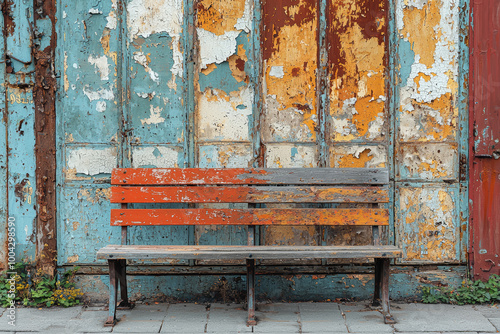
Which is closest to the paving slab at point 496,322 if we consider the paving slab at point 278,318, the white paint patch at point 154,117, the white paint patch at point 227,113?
the paving slab at point 278,318

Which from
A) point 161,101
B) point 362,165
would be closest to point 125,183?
point 161,101

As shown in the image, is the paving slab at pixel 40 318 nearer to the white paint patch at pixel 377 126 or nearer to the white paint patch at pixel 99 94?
the white paint patch at pixel 99 94

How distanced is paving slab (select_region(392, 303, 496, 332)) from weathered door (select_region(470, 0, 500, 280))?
0.46 meters

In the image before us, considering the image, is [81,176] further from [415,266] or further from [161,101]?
[415,266]

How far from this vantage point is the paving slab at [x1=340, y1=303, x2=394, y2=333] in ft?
10.4

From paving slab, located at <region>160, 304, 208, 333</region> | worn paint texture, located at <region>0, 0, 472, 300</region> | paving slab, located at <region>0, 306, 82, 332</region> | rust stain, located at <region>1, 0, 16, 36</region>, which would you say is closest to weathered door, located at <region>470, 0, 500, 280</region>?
worn paint texture, located at <region>0, 0, 472, 300</region>

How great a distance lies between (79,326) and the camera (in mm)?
3258

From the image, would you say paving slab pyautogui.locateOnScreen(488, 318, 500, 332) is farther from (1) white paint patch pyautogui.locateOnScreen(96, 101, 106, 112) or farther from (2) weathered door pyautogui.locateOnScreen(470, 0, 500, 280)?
(1) white paint patch pyautogui.locateOnScreen(96, 101, 106, 112)

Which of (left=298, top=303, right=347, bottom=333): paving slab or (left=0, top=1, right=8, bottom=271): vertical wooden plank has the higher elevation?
(left=0, top=1, right=8, bottom=271): vertical wooden plank

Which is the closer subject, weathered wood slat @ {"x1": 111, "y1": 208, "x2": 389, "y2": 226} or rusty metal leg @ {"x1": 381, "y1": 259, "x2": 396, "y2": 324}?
rusty metal leg @ {"x1": 381, "y1": 259, "x2": 396, "y2": 324}

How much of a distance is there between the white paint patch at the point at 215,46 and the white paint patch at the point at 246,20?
0.21 ft

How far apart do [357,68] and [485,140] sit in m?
1.24

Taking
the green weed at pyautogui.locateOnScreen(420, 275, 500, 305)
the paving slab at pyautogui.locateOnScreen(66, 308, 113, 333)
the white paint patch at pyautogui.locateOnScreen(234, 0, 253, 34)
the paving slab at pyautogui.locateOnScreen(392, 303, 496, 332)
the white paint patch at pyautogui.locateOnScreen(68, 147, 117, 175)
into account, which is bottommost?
the paving slab at pyautogui.locateOnScreen(392, 303, 496, 332)

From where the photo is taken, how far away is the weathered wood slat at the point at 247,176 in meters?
3.55
